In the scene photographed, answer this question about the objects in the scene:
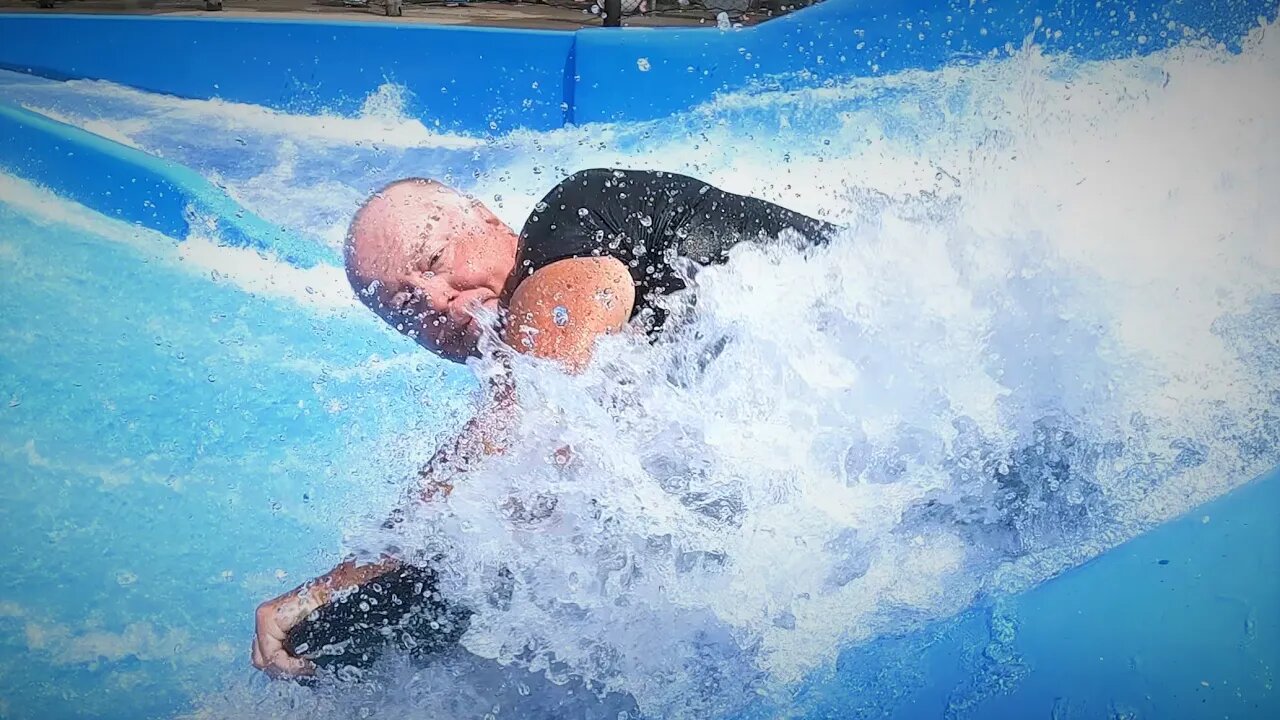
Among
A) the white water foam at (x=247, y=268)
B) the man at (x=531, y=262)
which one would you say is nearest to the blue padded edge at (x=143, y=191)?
the white water foam at (x=247, y=268)

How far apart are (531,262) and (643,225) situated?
0.21 metres

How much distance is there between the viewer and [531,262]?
1901 millimetres

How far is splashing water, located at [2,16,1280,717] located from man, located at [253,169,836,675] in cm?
4

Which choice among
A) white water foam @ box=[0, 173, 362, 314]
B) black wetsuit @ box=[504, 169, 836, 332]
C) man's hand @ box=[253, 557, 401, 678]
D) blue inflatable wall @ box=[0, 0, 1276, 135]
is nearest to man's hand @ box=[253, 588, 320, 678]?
man's hand @ box=[253, 557, 401, 678]

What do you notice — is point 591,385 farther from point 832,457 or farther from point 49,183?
point 49,183

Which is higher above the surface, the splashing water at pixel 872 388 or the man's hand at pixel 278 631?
the splashing water at pixel 872 388

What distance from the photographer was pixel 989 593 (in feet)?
6.61

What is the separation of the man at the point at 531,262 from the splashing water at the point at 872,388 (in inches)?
1.5

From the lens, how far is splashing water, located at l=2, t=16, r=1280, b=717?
192cm

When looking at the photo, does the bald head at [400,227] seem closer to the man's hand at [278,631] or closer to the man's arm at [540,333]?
the man's arm at [540,333]

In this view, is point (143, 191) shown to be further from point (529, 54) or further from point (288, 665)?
point (288, 665)

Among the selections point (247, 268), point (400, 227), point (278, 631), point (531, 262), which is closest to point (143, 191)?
point (247, 268)

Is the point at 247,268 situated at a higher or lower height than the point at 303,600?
higher

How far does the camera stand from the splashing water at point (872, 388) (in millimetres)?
1918
